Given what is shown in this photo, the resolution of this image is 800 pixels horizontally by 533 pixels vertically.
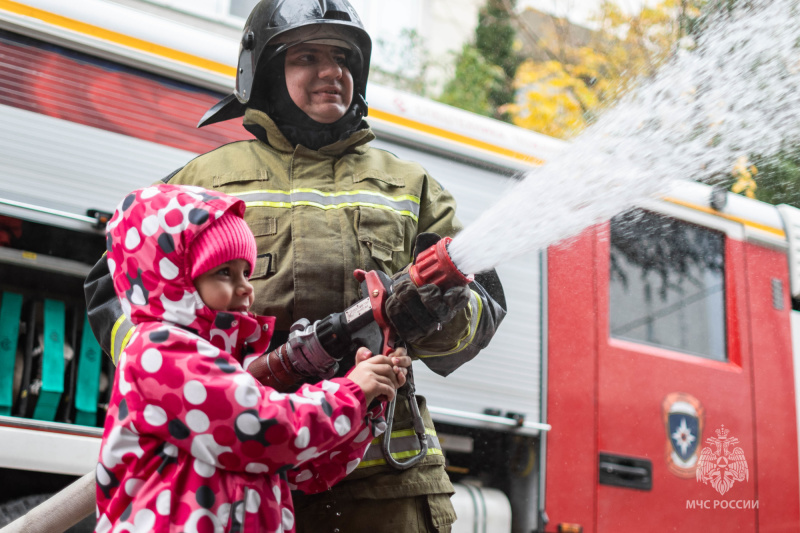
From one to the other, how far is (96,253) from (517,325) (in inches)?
83.3

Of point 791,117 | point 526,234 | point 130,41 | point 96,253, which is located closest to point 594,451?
point 791,117

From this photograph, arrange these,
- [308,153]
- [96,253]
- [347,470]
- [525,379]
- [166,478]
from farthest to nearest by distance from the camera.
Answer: [525,379] → [96,253] → [308,153] → [347,470] → [166,478]

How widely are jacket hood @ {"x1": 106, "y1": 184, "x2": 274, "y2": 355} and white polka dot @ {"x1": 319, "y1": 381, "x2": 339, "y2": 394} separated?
0.67ft

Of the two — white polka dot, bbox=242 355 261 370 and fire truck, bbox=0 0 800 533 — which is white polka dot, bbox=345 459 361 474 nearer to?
white polka dot, bbox=242 355 261 370

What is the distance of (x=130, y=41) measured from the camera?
372 centimetres

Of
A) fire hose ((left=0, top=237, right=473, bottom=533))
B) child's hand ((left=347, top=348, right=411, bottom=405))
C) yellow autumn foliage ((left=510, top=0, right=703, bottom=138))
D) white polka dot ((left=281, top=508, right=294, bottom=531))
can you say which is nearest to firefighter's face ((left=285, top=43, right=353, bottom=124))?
fire hose ((left=0, top=237, right=473, bottom=533))

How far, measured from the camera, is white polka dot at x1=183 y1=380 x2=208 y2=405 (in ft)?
5.55

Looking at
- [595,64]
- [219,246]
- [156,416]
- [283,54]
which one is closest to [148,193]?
[219,246]

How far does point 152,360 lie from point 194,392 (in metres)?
0.11

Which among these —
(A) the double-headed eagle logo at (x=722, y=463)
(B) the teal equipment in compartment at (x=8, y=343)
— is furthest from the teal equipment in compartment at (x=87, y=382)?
(A) the double-headed eagle logo at (x=722, y=463)

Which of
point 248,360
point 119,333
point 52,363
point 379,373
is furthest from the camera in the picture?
point 52,363

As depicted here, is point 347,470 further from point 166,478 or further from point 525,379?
point 525,379

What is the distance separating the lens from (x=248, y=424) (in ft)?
5.56

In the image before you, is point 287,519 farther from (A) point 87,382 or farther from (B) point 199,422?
(A) point 87,382
